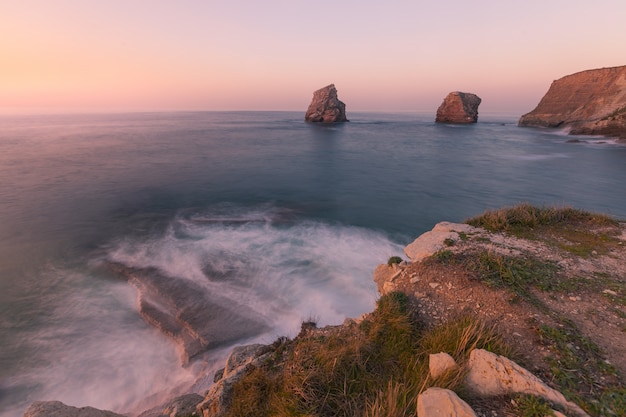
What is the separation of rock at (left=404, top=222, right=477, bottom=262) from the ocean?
132 inches

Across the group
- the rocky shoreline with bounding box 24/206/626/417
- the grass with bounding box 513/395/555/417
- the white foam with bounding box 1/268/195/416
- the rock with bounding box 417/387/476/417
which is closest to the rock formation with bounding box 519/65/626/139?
the rocky shoreline with bounding box 24/206/626/417

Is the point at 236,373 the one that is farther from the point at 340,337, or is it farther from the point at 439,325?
the point at 439,325

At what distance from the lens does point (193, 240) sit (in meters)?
14.7

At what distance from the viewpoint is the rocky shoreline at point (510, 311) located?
3.67m

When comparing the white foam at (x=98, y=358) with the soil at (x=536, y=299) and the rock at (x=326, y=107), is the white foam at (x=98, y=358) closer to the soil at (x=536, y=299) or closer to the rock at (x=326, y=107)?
the soil at (x=536, y=299)

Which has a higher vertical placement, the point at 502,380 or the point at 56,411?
the point at 502,380

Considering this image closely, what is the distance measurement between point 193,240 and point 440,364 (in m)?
13.3

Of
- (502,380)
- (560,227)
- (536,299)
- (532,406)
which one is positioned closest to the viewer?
(532,406)

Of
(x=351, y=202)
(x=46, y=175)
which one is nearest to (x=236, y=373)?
(x=351, y=202)

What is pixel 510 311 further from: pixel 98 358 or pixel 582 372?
pixel 98 358

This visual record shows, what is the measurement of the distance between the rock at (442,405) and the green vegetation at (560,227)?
605cm

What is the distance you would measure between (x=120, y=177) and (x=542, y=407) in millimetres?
31976

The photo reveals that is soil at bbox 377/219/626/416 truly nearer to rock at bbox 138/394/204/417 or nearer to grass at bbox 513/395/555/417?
grass at bbox 513/395/555/417

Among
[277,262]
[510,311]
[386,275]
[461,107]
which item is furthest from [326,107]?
[510,311]
